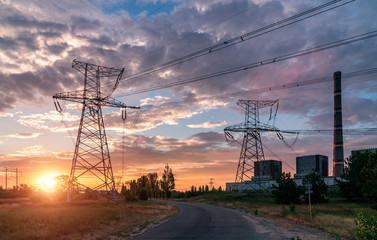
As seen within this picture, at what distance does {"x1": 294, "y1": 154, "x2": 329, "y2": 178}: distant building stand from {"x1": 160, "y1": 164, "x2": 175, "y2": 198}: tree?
174 ft

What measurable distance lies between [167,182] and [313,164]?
198 feet

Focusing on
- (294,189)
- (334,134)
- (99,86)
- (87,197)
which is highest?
(99,86)

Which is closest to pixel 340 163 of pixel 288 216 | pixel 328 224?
pixel 288 216

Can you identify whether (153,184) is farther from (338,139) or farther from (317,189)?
(317,189)

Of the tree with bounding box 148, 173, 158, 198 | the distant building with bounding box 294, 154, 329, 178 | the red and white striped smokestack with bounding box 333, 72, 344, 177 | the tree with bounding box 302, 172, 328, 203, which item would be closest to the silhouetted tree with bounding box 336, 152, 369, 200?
the tree with bounding box 302, 172, 328, 203

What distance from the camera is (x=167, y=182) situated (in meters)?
123

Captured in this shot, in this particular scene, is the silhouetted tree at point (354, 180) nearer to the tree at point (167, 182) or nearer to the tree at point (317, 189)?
the tree at point (317, 189)

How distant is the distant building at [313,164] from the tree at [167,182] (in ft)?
174

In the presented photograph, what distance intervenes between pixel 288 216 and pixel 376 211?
13.2 metres

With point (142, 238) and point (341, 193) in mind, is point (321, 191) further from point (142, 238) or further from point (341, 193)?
point (142, 238)

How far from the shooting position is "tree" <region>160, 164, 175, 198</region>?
120162mm

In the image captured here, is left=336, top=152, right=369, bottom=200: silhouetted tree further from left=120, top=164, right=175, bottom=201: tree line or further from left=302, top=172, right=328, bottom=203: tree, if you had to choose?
left=120, top=164, right=175, bottom=201: tree line

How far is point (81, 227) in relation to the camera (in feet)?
73.0

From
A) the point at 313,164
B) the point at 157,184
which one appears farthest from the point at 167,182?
the point at 313,164
